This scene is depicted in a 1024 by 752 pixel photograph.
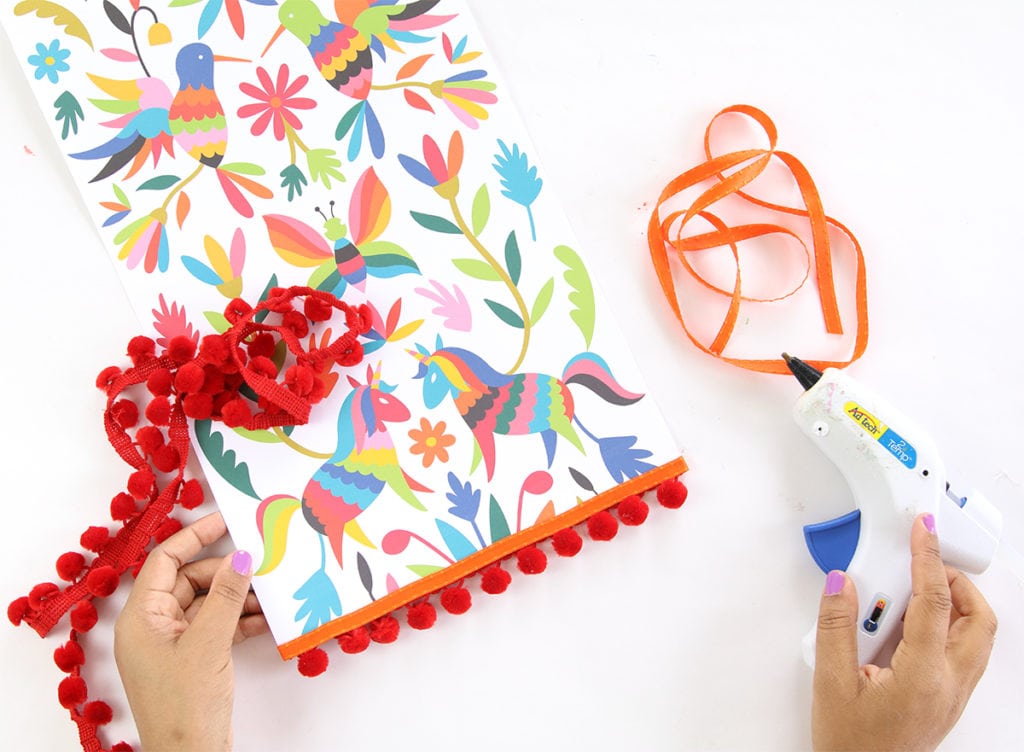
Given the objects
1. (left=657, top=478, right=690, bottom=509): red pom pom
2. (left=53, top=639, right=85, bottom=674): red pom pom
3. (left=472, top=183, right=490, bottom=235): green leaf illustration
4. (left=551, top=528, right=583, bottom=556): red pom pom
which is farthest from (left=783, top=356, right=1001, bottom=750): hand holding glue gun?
(left=53, top=639, right=85, bottom=674): red pom pom

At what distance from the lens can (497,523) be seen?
978 mm

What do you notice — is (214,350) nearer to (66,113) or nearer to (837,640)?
(66,113)

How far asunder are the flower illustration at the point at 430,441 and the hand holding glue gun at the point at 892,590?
406 mm

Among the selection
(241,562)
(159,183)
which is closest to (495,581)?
(241,562)

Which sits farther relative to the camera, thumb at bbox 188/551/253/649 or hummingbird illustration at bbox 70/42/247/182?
hummingbird illustration at bbox 70/42/247/182

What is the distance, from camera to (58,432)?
0.99 meters

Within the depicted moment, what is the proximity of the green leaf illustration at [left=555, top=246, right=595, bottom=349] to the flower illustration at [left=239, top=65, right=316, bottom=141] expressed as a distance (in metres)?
0.35

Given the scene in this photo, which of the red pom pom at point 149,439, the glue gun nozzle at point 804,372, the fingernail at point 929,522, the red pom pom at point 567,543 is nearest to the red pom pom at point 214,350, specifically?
the red pom pom at point 149,439

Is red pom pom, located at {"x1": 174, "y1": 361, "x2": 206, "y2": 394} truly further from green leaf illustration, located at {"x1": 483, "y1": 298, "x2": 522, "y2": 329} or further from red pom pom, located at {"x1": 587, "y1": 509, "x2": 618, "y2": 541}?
red pom pom, located at {"x1": 587, "y1": 509, "x2": 618, "y2": 541}

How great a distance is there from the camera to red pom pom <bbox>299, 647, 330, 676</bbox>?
94cm

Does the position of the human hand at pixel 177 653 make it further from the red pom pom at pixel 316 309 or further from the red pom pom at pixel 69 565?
the red pom pom at pixel 316 309

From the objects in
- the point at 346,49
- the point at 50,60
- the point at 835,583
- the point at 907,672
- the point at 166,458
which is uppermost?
the point at 50,60

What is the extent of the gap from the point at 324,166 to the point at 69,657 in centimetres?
63

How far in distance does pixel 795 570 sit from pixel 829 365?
25 cm
